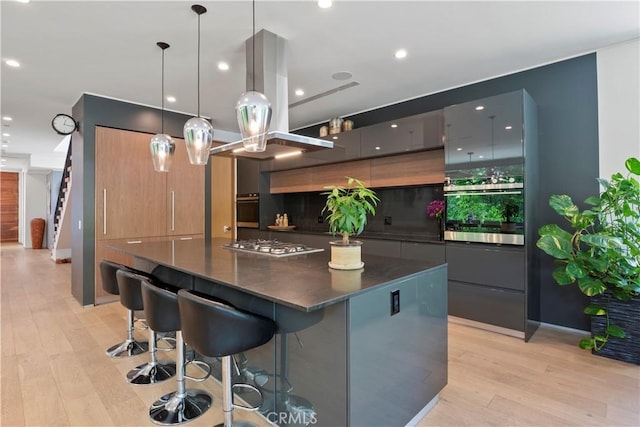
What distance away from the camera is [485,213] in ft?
10.7

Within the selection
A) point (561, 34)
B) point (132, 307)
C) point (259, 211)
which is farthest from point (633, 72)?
point (259, 211)

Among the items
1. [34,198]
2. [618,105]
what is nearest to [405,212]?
[618,105]

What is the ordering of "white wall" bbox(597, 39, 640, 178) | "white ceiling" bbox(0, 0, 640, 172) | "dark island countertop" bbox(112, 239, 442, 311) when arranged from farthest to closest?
"white wall" bbox(597, 39, 640, 178) < "white ceiling" bbox(0, 0, 640, 172) < "dark island countertop" bbox(112, 239, 442, 311)

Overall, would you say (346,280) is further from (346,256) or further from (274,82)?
(274,82)

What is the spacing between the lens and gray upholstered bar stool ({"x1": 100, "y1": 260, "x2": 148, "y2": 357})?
2.69m

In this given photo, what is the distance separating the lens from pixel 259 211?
231 inches

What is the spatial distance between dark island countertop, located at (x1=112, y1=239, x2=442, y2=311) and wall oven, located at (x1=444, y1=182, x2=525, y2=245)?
1.50 m

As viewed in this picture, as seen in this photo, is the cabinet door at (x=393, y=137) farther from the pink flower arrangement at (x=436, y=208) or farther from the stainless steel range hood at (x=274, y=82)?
the stainless steel range hood at (x=274, y=82)

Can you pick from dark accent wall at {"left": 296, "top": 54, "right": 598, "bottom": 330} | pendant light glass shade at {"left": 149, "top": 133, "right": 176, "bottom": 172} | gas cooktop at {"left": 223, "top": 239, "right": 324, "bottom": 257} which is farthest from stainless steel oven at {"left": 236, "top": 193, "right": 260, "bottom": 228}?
dark accent wall at {"left": 296, "top": 54, "right": 598, "bottom": 330}

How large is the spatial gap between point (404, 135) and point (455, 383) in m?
2.77

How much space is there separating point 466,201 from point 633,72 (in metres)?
1.82

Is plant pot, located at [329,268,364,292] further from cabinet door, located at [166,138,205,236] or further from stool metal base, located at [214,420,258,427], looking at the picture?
cabinet door, located at [166,138,205,236]

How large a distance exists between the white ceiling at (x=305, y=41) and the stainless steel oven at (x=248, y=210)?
2.10 metres

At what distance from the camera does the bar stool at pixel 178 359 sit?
1.91m
